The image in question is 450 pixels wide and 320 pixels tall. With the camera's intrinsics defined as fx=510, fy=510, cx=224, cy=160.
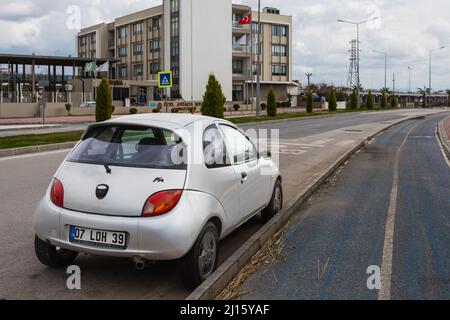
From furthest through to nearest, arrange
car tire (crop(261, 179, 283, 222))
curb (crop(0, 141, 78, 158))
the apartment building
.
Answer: the apartment building
curb (crop(0, 141, 78, 158))
car tire (crop(261, 179, 283, 222))

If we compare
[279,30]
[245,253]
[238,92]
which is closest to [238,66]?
[238,92]

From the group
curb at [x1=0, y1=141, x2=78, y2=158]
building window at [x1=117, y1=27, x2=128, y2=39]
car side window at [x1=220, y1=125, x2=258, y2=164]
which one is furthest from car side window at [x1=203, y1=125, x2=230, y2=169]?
building window at [x1=117, y1=27, x2=128, y2=39]

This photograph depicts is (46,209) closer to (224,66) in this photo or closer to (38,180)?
(38,180)

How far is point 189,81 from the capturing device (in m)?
67.1

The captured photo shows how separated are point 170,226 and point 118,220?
448mm

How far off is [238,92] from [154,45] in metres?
14.4

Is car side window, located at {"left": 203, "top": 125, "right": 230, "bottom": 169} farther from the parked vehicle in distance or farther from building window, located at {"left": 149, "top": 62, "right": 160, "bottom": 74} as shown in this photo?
building window, located at {"left": 149, "top": 62, "right": 160, "bottom": 74}

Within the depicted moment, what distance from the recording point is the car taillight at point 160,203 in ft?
14.0

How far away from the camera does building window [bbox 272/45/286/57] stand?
8575cm

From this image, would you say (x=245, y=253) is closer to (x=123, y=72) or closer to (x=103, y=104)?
(x=103, y=104)

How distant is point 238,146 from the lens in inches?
235

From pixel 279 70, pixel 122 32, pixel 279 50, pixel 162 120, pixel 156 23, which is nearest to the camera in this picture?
pixel 162 120

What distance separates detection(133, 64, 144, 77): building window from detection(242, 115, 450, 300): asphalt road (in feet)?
229
